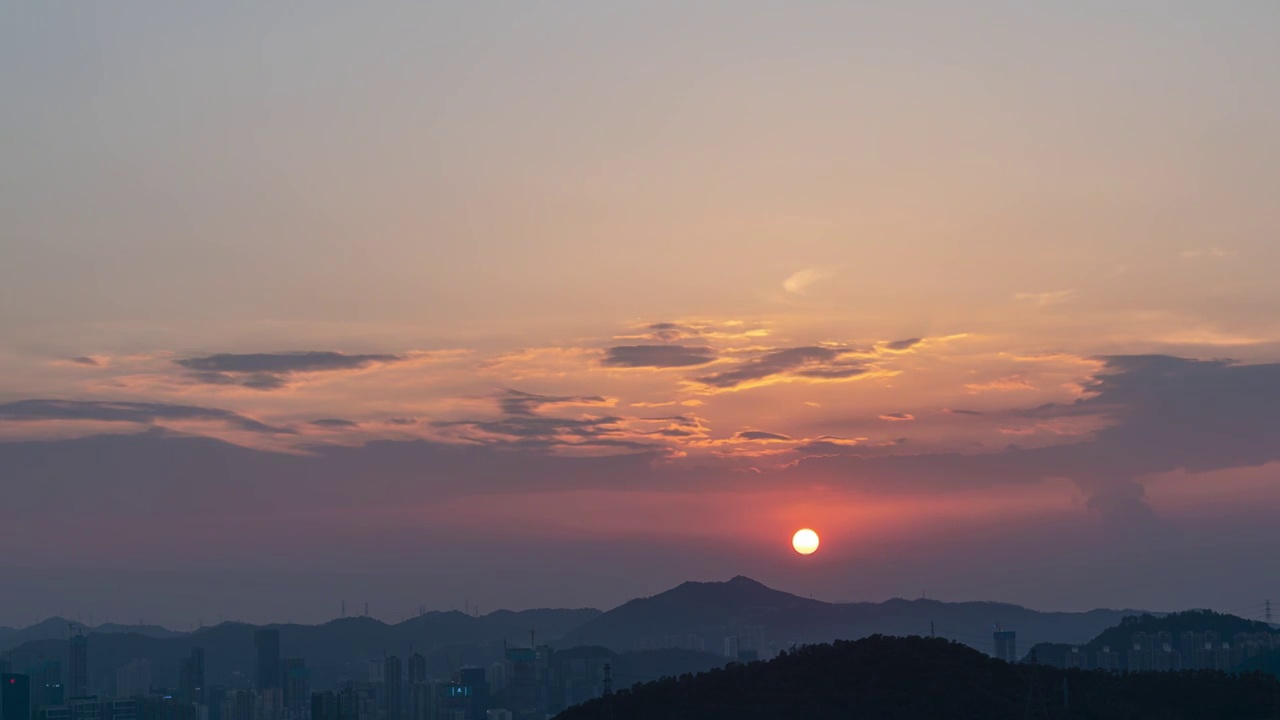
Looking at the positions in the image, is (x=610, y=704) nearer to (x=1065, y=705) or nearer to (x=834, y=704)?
(x=834, y=704)

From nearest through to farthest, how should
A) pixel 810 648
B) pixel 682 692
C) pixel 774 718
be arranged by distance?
pixel 774 718, pixel 682 692, pixel 810 648

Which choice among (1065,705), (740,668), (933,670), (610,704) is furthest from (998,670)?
(610,704)

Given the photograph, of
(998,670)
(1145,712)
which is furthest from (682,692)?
(1145,712)

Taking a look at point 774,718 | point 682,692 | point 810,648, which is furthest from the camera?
point 810,648

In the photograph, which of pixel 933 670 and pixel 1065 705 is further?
pixel 933 670

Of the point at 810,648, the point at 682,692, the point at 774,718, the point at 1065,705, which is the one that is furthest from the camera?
the point at 810,648

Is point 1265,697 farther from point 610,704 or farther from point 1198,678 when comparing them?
point 610,704
